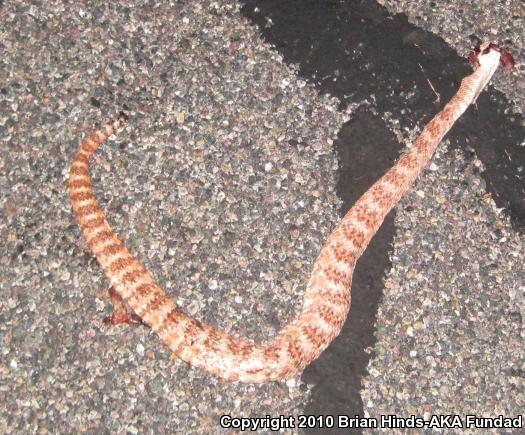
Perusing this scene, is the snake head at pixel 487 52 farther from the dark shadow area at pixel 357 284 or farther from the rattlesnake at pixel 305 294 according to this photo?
the dark shadow area at pixel 357 284

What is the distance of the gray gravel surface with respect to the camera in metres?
4.42

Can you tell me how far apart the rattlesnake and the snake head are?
86cm

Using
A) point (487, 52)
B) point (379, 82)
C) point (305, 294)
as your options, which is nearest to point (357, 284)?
point (305, 294)

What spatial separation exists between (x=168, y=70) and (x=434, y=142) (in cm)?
253

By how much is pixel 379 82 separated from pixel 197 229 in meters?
2.27

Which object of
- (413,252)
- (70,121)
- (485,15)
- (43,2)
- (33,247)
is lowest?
(33,247)

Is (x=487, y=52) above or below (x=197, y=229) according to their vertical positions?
above

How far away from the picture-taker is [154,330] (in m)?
4.49

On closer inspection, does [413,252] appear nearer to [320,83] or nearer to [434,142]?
[434,142]

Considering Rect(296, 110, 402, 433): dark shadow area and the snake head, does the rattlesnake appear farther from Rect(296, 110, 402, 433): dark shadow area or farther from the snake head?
the snake head

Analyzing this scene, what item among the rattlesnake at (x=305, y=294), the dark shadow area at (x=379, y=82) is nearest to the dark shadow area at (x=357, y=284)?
the dark shadow area at (x=379, y=82)

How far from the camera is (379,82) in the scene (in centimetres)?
566

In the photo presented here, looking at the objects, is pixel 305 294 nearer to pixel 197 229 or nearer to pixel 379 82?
pixel 197 229

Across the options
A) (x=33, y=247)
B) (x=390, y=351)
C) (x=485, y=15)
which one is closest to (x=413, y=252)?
(x=390, y=351)
